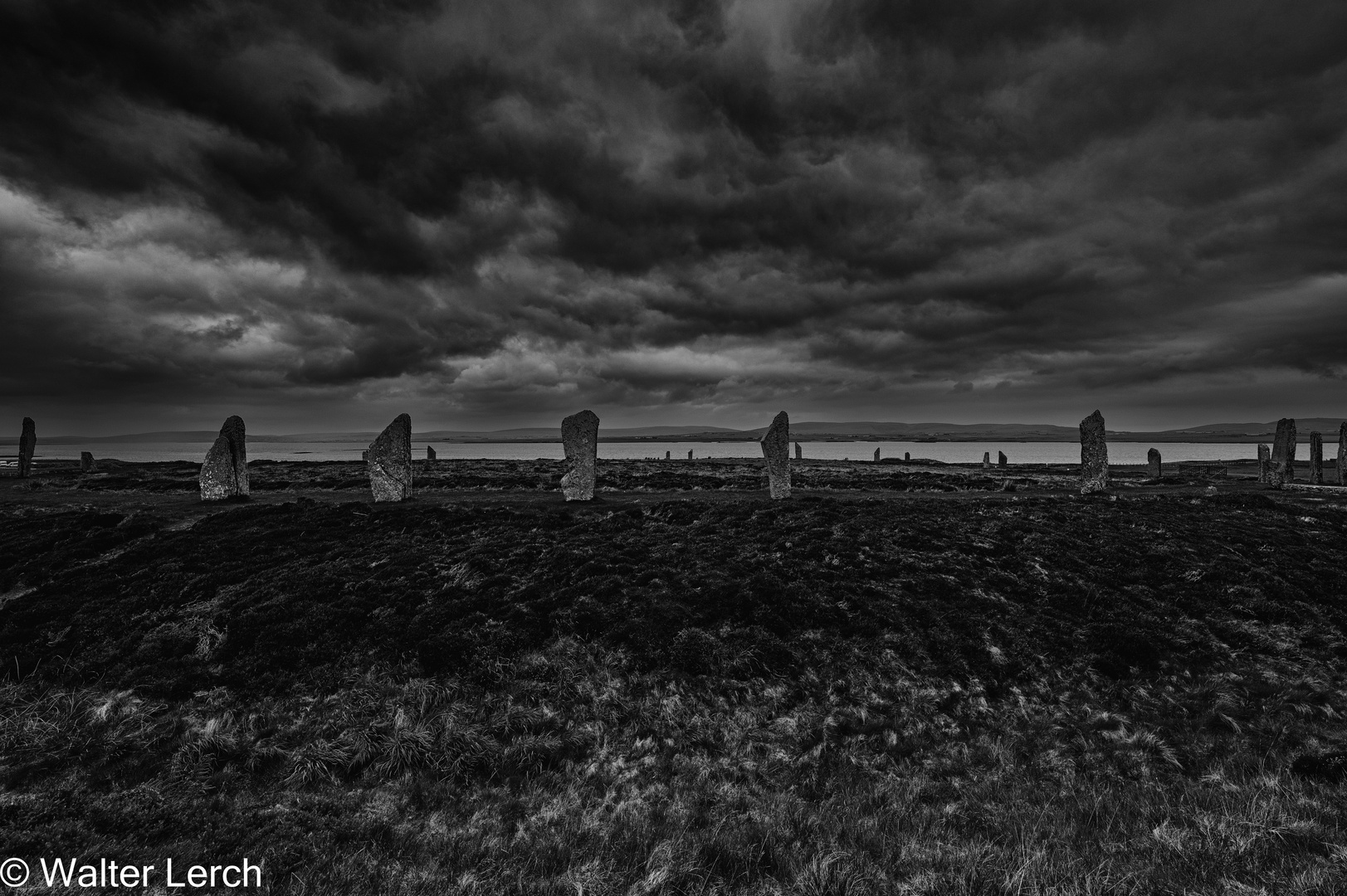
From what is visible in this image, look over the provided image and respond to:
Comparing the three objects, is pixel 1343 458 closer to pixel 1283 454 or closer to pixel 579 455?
pixel 1283 454

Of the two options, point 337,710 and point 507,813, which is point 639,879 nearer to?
point 507,813

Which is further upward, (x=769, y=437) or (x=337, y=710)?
(x=769, y=437)

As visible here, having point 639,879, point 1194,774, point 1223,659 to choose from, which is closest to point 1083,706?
point 1194,774

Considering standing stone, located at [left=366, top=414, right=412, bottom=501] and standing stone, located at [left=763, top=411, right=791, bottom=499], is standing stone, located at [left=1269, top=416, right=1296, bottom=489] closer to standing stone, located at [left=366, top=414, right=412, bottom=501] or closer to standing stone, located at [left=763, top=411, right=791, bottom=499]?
standing stone, located at [left=763, top=411, right=791, bottom=499]

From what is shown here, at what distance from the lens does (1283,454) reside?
3116 cm

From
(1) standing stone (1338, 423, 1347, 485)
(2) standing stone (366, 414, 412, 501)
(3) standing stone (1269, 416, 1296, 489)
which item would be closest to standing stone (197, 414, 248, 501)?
(2) standing stone (366, 414, 412, 501)

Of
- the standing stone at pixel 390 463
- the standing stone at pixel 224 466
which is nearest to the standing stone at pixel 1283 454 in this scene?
the standing stone at pixel 390 463

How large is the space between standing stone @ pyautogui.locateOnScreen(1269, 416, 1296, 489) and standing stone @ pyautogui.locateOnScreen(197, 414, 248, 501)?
51.0 meters

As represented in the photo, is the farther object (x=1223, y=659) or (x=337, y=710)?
(x=1223, y=659)

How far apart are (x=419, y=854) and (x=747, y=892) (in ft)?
11.3

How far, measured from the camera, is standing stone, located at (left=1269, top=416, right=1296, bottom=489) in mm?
30641

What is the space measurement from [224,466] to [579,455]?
1516 centimetres

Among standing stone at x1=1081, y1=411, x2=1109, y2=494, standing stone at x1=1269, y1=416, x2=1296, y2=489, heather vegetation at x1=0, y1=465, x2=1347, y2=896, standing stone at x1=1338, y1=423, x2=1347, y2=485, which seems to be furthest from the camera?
standing stone at x1=1338, y1=423, x2=1347, y2=485

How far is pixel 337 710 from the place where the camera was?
898 cm
